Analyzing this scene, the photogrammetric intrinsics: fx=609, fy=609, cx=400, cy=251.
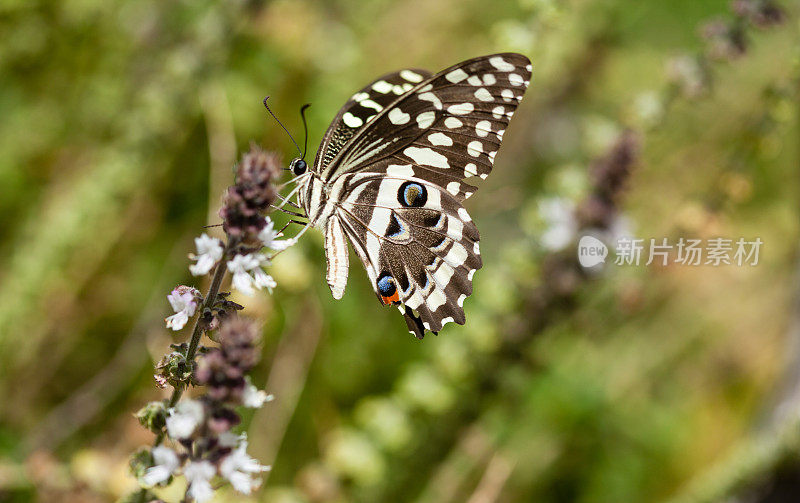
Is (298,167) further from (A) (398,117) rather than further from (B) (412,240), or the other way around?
(B) (412,240)

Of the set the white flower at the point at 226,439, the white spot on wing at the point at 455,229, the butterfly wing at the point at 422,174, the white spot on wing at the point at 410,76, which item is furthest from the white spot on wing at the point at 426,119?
the white flower at the point at 226,439

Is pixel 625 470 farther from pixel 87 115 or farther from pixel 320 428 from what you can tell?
pixel 87 115

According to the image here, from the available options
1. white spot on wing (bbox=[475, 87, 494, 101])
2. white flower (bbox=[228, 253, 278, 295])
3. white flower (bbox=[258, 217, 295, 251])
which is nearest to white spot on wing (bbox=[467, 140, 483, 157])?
white spot on wing (bbox=[475, 87, 494, 101])

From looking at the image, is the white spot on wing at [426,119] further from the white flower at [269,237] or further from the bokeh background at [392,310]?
the white flower at [269,237]

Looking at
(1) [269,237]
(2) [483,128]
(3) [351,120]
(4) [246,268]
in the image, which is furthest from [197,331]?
(2) [483,128]

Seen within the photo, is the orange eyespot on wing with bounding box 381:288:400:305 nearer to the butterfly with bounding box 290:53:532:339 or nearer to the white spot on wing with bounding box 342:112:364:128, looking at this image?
the butterfly with bounding box 290:53:532:339

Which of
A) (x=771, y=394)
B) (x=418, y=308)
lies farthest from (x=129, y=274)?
(x=771, y=394)
